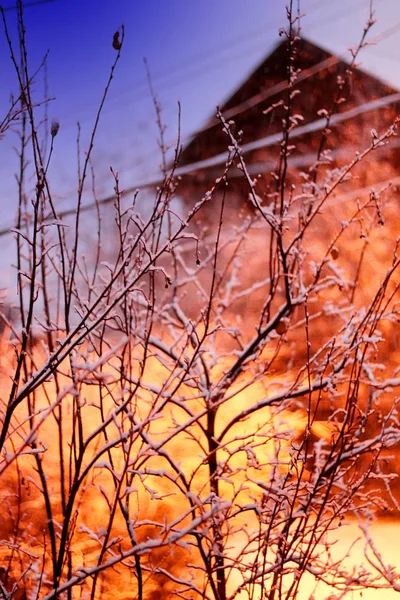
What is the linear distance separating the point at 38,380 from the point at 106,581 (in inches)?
173

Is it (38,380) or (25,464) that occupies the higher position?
(25,464)

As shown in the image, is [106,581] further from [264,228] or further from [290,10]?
[290,10]

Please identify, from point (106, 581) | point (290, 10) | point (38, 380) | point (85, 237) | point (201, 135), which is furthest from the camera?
point (201, 135)

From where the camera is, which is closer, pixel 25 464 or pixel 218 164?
pixel 25 464

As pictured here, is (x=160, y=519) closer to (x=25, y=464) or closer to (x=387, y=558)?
(x=25, y=464)

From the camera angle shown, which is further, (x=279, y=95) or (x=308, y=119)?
(x=279, y=95)

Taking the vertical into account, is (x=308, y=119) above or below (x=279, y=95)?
below

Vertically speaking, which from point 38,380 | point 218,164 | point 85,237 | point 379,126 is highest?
point 379,126

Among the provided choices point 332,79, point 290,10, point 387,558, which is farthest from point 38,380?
point 332,79

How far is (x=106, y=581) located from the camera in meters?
5.37

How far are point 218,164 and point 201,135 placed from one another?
0.92m

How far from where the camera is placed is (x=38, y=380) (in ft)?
6.43

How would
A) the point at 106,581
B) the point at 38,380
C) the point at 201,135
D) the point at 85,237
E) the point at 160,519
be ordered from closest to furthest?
the point at 38,380, the point at 106,581, the point at 160,519, the point at 85,237, the point at 201,135

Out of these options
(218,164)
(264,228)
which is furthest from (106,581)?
(218,164)
